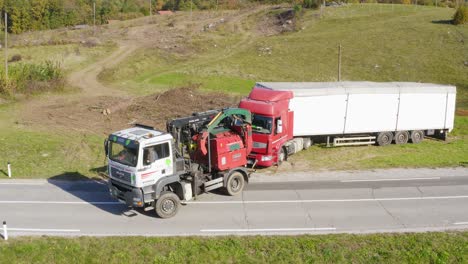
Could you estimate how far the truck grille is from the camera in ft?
51.8

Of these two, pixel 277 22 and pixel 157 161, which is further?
pixel 277 22

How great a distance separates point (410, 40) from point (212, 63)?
91.3 ft

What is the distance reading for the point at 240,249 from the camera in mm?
14422

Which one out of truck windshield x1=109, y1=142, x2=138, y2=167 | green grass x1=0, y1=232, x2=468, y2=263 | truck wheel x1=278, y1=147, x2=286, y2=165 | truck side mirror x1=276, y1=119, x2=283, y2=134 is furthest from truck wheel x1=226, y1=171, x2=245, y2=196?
truck wheel x1=278, y1=147, x2=286, y2=165

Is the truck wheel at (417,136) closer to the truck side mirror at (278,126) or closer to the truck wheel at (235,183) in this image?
the truck side mirror at (278,126)

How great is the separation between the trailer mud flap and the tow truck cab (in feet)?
5.38

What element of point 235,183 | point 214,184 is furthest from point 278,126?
point 214,184

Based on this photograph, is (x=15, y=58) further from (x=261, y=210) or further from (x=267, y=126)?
Result: (x=261, y=210)

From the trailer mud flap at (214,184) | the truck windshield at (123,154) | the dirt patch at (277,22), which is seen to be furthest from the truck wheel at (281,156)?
the dirt patch at (277,22)

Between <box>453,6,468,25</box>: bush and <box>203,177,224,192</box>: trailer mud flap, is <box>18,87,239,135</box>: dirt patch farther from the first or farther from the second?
<box>453,6,468,25</box>: bush

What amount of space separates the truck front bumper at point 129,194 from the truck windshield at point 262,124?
26.3ft

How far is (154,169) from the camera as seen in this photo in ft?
52.0

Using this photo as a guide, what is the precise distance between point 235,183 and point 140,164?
16.0 ft

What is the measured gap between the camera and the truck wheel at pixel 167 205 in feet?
53.2
